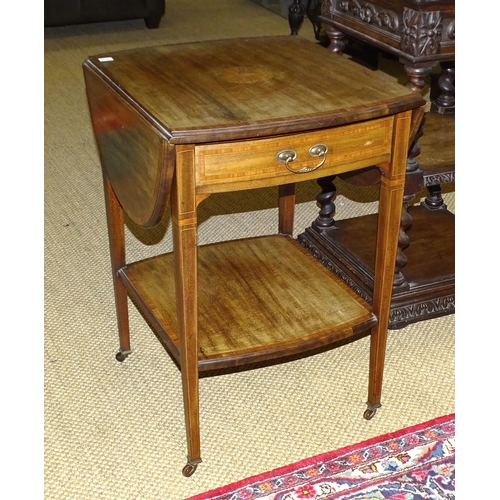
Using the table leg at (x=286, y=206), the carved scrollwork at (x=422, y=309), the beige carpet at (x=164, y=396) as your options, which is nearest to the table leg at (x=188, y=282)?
the beige carpet at (x=164, y=396)

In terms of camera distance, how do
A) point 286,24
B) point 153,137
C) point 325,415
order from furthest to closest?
point 286,24, point 325,415, point 153,137

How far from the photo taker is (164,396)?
201cm

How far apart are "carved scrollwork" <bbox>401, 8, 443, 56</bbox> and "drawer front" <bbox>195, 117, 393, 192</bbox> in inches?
17.7

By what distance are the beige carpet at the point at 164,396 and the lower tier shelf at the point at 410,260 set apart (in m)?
0.06

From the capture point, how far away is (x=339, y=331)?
5.80ft

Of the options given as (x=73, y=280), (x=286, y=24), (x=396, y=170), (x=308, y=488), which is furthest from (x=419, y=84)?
(x=286, y=24)

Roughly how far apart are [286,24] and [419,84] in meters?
3.55

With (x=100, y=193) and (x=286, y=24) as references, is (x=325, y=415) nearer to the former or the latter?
(x=100, y=193)

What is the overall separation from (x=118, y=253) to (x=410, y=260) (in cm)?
87

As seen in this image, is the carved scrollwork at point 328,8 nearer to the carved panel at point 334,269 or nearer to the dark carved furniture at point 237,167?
the dark carved furniture at point 237,167

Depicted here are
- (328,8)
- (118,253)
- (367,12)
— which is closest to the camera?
(118,253)

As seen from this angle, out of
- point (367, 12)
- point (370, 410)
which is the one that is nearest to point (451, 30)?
point (367, 12)

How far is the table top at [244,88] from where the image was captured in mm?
1439

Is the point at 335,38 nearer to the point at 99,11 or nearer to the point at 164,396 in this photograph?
the point at 164,396
